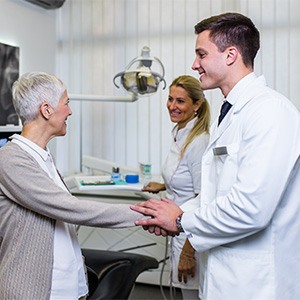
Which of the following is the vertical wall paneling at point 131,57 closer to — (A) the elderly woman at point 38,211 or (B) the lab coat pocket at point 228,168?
(A) the elderly woman at point 38,211

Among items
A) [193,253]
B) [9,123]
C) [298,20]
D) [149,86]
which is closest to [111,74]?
[9,123]

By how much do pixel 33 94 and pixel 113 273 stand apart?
1.26m

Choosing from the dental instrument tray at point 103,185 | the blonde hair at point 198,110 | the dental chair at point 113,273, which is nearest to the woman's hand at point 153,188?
the dental instrument tray at point 103,185

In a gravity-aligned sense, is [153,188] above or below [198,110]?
below

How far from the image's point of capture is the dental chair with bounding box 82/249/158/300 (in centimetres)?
244

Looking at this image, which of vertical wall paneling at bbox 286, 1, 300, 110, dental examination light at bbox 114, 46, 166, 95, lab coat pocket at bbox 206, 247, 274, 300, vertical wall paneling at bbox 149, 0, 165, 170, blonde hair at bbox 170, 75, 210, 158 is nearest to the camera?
lab coat pocket at bbox 206, 247, 274, 300

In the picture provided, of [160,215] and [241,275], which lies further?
[160,215]

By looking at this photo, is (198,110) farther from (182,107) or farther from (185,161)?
(185,161)

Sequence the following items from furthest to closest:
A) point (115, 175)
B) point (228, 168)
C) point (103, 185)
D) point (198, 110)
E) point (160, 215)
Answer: point (115, 175) → point (103, 185) → point (198, 110) → point (160, 215) → point (228, 168)

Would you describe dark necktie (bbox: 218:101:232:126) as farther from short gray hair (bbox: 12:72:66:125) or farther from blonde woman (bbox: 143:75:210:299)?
blonde woman (bbox: 143:75:210:299)

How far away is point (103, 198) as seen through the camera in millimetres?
3766

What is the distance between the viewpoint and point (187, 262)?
7.34ft

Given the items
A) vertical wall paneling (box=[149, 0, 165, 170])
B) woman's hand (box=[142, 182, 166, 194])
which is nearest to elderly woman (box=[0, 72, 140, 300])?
woman's hand (box=[142, 182, 166, 194])

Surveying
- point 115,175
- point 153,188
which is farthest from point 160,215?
point 115,175
